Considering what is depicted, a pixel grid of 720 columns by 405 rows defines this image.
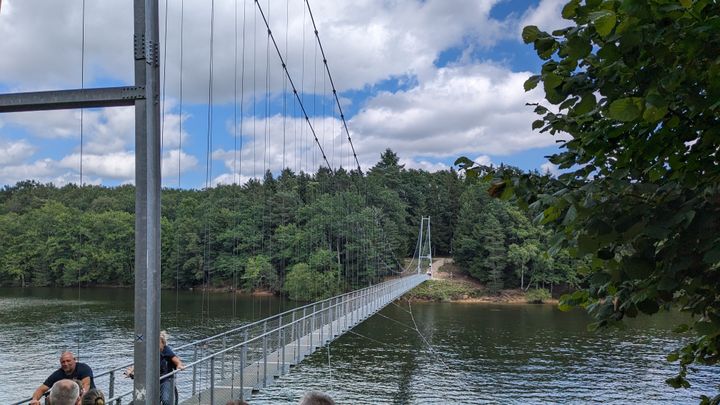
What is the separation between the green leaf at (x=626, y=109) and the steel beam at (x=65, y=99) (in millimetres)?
3038

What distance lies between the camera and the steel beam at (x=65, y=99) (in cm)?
380

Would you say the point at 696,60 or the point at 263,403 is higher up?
the point at 696,60

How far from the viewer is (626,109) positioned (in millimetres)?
1560

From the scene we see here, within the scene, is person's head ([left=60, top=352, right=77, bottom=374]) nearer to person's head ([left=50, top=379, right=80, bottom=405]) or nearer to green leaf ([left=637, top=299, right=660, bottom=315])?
person's head ([left=50, top=379, right=80, bottom=405])

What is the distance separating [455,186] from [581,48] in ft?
259

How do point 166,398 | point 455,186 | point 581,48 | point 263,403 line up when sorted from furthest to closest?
point 455,186 → point 263,403 → point 166,398 → point 581,48

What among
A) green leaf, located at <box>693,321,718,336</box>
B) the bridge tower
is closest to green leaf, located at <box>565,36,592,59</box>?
green leaf, located at <box>693,321,718,336</box>

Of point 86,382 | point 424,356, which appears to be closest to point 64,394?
point 86,382

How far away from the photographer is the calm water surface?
18562mm

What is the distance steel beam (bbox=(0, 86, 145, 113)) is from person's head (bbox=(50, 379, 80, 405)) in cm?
178

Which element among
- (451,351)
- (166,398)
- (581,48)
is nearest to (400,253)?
(451,351)

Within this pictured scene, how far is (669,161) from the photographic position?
6.64 feet

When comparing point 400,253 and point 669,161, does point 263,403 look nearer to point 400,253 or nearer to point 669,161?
point 669,161

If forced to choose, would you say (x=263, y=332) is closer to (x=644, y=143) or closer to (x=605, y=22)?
(x=644, y=143)
